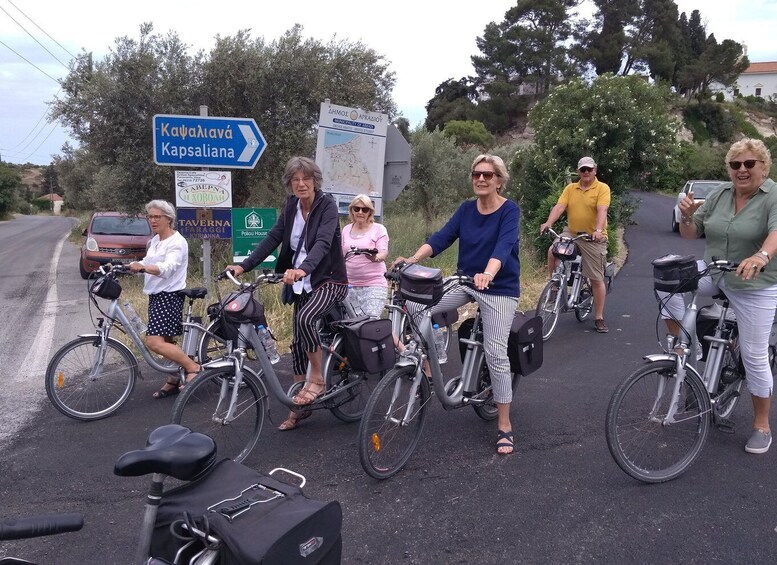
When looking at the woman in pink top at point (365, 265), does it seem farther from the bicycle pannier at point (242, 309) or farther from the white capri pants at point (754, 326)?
the white capri pants at point (754, 326)

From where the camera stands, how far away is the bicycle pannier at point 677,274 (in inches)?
154

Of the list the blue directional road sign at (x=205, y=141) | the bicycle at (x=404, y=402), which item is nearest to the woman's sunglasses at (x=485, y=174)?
the bicycle at (x=404, y=402)

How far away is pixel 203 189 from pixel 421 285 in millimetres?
4402

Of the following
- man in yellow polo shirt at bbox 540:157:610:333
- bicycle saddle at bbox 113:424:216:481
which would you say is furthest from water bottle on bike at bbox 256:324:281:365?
man in yellow polo shirt at bbox 540:157:610:333

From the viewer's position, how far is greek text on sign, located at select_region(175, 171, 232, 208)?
725 centimetres

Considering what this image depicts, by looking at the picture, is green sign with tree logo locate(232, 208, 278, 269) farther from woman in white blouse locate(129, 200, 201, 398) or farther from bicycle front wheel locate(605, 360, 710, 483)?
bicycle front wheel locate(605, 360, 710, 483)

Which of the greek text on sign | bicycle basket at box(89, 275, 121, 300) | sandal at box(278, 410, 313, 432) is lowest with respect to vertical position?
sandal at box(278, 410, 313, 432)

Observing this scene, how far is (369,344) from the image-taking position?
4.18 meters

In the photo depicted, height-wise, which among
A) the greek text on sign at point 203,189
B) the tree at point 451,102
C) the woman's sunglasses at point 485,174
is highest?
the tree at point 451,102

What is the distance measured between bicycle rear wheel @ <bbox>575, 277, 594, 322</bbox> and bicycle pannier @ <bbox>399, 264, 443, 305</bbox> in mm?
4414

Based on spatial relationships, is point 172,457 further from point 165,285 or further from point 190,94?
point 190,94

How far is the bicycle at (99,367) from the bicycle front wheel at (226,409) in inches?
56.2

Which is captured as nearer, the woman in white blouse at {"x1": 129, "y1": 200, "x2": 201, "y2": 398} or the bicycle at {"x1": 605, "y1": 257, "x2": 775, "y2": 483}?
the bicycle at {"x1": 605, "y1": 257, "x2": 775, "y2": 483}

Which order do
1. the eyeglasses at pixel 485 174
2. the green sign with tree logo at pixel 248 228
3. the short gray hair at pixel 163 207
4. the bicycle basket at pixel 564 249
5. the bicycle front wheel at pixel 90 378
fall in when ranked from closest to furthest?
1. the eyeglasses at pixel 485 174
2. the bicycle front wheel at pixel 90 378
3. the short gray hair at pixel 163 207
4. the bicycle basket at pixel 564 249
5. the green sign with tree logo at pixel 248 228
